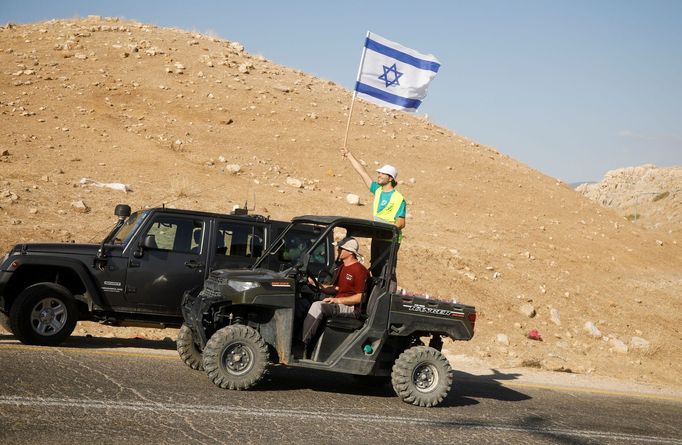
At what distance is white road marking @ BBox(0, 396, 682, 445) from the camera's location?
7424 millimetres

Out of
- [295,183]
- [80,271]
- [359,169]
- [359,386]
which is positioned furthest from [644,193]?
[80,271]

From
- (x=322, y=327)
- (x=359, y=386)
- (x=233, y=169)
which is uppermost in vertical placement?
(x=233, y=169)

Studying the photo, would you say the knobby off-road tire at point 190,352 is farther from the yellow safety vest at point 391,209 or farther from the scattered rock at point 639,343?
the scattered rock at point 639,343

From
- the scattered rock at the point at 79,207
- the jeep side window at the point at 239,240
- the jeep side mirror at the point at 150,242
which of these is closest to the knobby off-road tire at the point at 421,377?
the jeep side window at the point at 239,240

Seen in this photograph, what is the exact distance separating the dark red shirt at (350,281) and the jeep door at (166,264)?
9.22ft

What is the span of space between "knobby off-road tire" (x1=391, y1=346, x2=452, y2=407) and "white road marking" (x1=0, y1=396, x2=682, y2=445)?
0.71 m

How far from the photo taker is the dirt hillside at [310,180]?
65.7 feet

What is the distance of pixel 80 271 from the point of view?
1117 cm

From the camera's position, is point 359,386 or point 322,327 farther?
point 359,386

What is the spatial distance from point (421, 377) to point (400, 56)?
23.7 feet

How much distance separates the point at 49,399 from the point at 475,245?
63.5ft

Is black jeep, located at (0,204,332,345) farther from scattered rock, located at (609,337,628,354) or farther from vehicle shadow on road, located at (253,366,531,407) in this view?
scattered rock, located at (609,337,628,354)

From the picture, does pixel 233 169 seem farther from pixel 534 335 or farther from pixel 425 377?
pixel 425 377

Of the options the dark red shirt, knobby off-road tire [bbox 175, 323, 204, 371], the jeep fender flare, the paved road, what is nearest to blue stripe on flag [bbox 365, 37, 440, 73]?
the paved road
